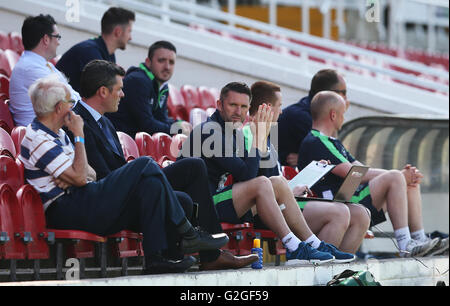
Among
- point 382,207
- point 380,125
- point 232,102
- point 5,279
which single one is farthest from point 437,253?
point 5,279

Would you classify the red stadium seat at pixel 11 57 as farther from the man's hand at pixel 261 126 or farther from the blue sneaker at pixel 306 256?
the blue sneaker at pixel 306 256

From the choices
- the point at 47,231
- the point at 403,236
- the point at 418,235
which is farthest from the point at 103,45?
the point at 47,231

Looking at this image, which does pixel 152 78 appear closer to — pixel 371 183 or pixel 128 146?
pixel 128 146

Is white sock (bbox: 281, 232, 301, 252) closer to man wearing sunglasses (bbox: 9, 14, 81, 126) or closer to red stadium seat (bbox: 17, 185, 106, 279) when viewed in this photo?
red stadium seat (bbox: 17, 185, 106, 279)

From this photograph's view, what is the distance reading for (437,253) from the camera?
818cm

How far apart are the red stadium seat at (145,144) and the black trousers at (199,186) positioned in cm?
112

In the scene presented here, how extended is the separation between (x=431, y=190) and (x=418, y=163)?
34 cm

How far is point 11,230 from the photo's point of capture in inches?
198

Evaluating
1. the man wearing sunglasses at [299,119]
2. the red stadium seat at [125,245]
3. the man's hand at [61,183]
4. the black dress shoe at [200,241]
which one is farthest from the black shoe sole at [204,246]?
the man wearing sunglasses at [299,119]

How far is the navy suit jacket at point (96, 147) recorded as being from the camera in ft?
18.5

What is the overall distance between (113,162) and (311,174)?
1707 mm

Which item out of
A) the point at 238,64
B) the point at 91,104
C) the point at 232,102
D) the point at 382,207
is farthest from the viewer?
the point at 238,64

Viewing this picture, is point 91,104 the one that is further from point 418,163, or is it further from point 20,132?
point 418,163

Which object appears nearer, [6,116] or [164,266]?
[164,266]
